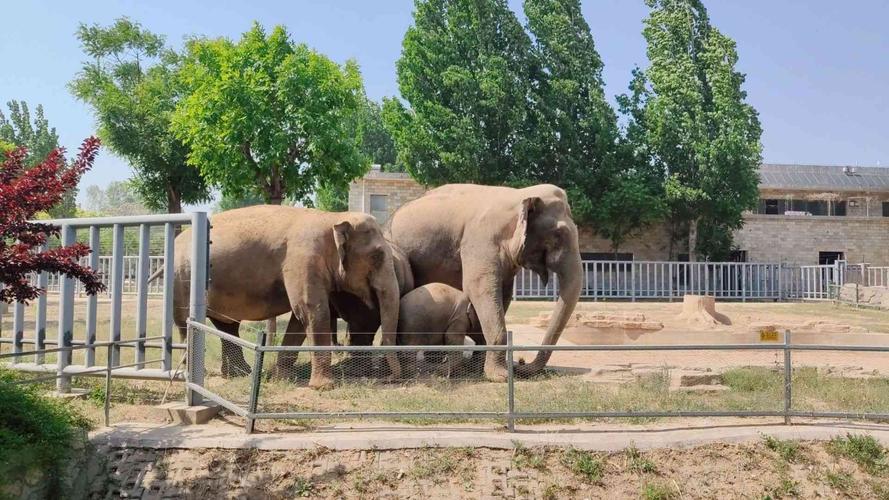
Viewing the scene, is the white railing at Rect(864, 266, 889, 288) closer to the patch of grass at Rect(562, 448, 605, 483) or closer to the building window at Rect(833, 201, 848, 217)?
the building window at Rect(833, 201, 848, 217)

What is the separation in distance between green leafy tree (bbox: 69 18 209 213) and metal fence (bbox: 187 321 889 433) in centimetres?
2307

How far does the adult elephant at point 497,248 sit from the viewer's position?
1020cm

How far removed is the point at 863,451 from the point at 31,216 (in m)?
8.13

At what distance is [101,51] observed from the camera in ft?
117

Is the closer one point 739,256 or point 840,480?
point 840,480

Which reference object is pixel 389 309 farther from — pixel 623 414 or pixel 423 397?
pixel 623 414

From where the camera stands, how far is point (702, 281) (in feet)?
97.6

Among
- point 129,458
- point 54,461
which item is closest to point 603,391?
point 129,458

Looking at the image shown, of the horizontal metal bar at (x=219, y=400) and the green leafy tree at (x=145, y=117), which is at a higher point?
the green leafy tree at (x=145, y=117)

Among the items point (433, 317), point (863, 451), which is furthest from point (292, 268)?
point (863, 451)

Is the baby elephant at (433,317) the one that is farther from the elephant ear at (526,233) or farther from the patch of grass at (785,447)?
the patch of grass at (785,447)

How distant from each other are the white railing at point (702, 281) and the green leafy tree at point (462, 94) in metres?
5.60

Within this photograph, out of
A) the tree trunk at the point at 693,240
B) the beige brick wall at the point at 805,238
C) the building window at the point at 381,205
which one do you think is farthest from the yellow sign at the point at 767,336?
the beige brick wall at the point at 805,238

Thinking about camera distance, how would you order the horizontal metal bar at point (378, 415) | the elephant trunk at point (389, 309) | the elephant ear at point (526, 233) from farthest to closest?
the elephant ear at point (526, 233)
the elephant trunk at point (389, 309)
the horizontal metal bar at point (378, 415)
